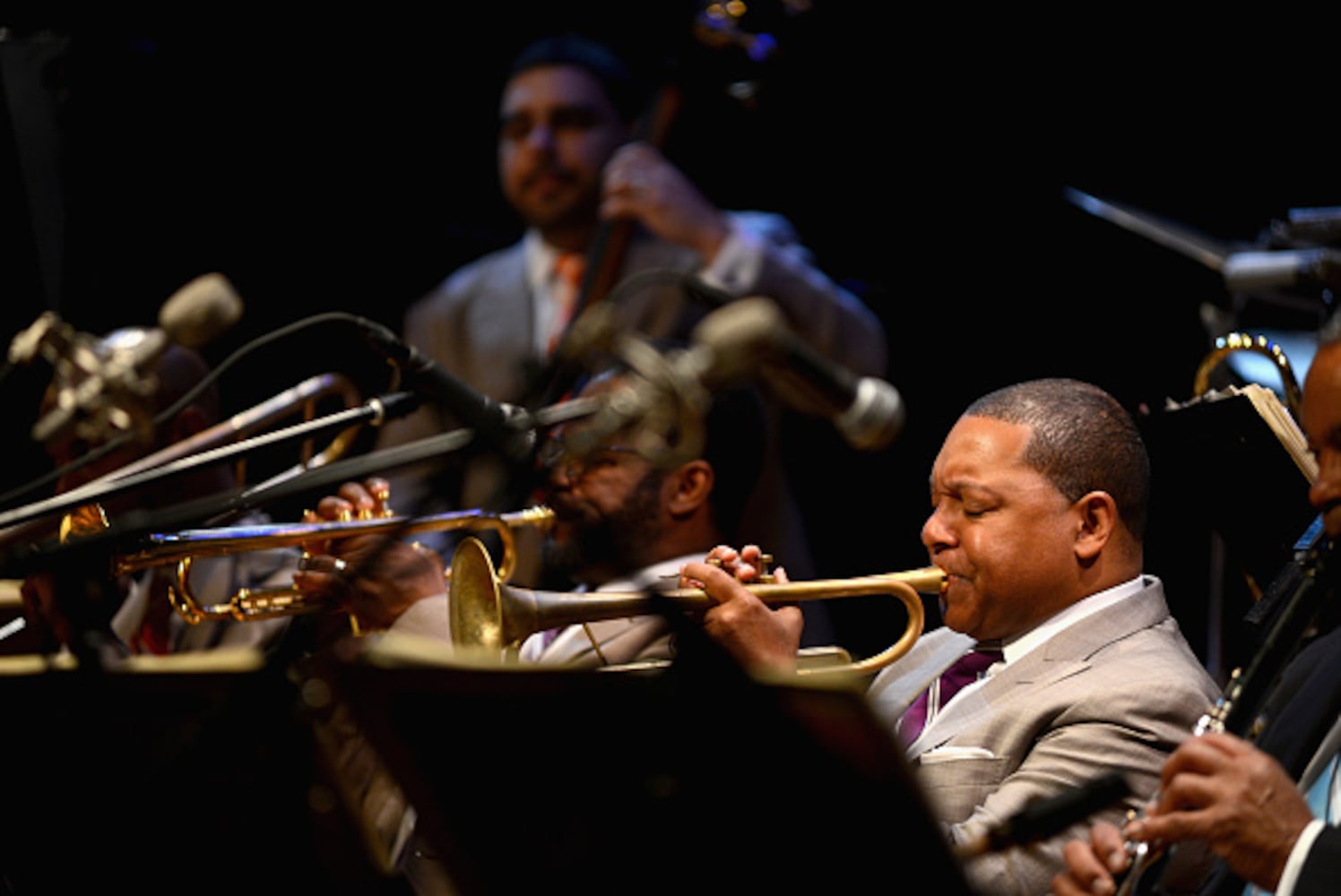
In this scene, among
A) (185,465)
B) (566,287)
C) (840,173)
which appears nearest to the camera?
(185,465)

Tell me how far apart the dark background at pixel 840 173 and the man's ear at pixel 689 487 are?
1037 millimetres

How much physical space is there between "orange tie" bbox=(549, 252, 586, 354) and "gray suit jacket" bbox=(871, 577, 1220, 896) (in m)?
2.47

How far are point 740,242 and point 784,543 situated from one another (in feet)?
3.67

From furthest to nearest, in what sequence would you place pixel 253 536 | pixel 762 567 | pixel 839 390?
pixel 762 567, pixel 253 536, pixel 839 390

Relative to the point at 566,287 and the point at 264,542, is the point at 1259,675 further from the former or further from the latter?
the point at 566,287

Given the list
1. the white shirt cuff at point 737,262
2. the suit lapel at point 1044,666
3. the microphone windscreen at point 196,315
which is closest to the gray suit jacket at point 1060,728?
the suit lapel at point 1044,666

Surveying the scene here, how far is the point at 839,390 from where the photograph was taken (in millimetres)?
2475

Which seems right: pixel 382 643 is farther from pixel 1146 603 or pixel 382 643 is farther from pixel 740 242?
pixel 740 242

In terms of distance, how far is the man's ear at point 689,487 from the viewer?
4453 mm

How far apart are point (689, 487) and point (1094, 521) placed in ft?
4.48

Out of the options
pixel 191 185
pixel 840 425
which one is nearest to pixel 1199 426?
pixel 840 425

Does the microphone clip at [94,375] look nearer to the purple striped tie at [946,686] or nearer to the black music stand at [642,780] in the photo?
the black music stand at [642,780]

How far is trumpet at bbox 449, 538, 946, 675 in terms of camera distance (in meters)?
3.36

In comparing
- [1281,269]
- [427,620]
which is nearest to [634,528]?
[427,620]
